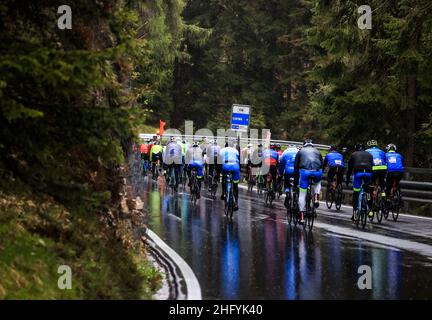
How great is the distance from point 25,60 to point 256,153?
2204 centimetres

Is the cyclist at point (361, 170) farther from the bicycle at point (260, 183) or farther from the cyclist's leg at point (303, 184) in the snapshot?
the bicycle at point (260, 183)

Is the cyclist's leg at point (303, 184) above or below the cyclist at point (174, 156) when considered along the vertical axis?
below

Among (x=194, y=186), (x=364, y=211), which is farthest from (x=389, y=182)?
(x=194, y=186)

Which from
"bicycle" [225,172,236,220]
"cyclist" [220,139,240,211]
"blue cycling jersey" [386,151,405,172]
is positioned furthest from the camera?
"blue cycling jersey" [386,151,405,172]

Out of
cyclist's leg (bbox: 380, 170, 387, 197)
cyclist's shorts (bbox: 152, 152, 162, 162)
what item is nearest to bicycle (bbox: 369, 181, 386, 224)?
cyclist's leg (bbox: 380, 170, 387, 197)

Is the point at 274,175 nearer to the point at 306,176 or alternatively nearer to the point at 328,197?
the point at 328,197

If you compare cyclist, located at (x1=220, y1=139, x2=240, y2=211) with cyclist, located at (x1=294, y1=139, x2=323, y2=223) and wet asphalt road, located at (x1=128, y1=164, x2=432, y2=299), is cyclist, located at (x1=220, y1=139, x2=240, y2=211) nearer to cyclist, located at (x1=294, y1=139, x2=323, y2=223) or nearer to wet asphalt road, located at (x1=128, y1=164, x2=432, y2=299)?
wet asphalt road, located at (x1=128, y1=164, x2=432, y2=299)

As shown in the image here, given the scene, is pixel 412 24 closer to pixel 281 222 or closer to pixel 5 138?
pixel 281 222

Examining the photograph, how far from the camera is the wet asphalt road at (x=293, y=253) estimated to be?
877 cm

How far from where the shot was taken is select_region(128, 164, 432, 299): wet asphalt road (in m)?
8.77

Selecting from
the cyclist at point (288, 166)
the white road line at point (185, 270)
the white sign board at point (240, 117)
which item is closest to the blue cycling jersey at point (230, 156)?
the cyclist at point (288, 166)

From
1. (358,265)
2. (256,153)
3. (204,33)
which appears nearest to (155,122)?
(204,33)

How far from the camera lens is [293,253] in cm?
1169

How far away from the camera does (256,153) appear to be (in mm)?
27281
